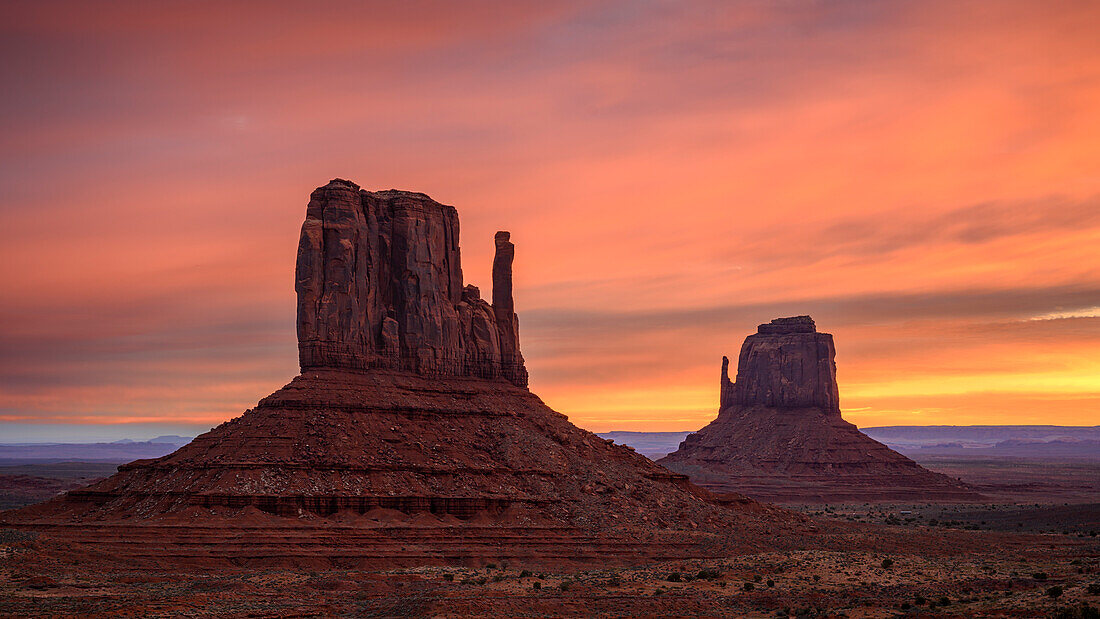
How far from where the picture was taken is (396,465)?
8450cm

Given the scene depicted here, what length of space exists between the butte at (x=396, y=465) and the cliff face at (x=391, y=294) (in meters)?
0.13

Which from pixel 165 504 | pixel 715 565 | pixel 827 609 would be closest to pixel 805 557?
pixel 715 565

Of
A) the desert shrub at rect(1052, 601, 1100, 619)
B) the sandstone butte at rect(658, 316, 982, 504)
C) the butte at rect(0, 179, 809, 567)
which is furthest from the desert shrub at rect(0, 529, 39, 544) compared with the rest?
the sandstone butte at rect(658, 316, 982, 504)

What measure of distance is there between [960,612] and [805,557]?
66.4 ft

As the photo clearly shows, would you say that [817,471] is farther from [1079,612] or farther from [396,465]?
[1079,612]

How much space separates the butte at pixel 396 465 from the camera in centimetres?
7619

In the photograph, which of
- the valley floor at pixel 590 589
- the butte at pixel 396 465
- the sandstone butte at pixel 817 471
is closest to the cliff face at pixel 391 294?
the butte at pixel 396 465

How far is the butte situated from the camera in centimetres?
7619

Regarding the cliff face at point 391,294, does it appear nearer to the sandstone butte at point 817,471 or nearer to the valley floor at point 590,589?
the valley floor at point 590,589

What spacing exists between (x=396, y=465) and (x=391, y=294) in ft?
62.7

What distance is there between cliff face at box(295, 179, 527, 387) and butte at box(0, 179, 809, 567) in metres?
0.13

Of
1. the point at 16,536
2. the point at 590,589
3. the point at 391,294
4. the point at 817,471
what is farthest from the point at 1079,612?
the point at 817,471

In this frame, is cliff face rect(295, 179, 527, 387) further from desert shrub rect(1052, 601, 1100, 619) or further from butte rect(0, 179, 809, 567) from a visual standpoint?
desert shrub rect(1052, 601, 1100, 619)

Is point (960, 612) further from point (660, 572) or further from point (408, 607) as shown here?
point (408, 607)
